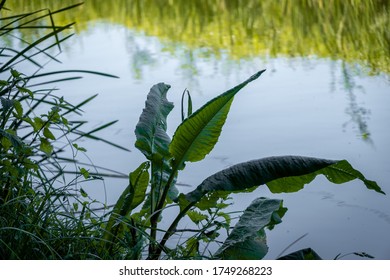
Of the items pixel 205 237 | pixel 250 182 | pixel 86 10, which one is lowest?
pixel 86 10

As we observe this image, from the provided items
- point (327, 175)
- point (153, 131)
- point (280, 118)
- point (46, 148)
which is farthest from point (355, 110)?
point (46, 148)

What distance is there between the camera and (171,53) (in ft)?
12.7

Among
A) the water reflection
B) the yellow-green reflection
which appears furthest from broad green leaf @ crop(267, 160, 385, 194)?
the yellow-green reflection

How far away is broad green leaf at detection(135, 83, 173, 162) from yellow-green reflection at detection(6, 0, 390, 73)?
1.63 meters

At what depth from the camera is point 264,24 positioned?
14.0 feet

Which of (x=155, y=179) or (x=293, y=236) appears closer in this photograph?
(x=155, y=179)

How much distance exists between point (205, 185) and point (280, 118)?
125 centimetres

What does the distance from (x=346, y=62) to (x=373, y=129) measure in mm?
752

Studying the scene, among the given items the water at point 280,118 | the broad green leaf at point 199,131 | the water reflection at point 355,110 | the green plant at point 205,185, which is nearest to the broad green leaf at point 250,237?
the green plant at point 205,185

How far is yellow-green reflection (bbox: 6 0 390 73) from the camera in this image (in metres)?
3.74

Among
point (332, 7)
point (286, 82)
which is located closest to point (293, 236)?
point (286, 82)

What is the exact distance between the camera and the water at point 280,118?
2.31 metres

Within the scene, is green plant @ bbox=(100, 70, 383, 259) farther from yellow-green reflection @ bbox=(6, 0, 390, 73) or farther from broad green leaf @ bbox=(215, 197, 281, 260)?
yellow-green reflection @ bbox=(6, 0, 390, 73)

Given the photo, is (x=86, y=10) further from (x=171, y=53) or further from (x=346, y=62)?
(x=346, y=62)
